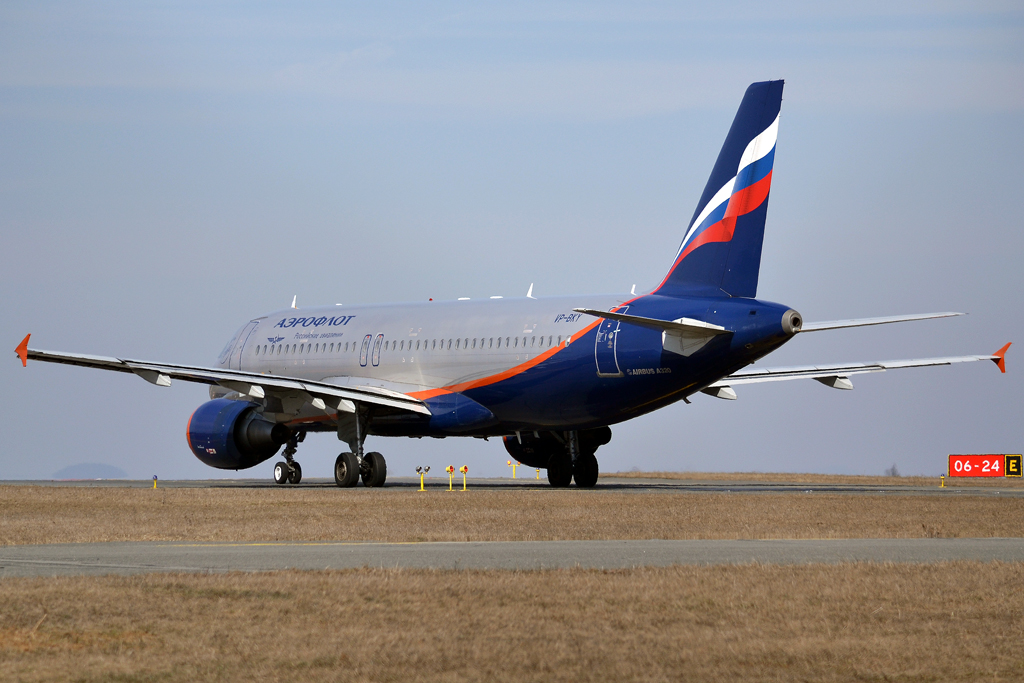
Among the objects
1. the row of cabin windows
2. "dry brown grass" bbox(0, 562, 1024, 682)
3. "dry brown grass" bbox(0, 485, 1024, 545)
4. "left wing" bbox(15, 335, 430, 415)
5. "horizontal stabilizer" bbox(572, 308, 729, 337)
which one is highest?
the row of cabin windows

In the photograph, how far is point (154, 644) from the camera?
9844 mm

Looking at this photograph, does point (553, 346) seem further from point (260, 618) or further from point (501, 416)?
point (260, 618)

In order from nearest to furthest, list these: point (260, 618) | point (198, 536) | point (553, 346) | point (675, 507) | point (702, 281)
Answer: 1. point (260, 618)
2. point (198, 536)
3. point (675, 507)
4. point (702, 281)
5. point (553, 346)

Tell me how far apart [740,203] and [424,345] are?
1155 cm

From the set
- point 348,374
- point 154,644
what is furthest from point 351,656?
point 348,374

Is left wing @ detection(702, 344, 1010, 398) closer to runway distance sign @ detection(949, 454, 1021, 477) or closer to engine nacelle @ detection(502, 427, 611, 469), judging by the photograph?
engine nacelle @ detection(502, 427, 611, 469)

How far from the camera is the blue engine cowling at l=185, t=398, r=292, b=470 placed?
134 ft

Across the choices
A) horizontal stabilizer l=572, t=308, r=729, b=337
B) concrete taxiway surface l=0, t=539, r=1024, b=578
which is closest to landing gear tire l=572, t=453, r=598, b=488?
horizontal stabilizer l=572, t=308, r=729, b=337

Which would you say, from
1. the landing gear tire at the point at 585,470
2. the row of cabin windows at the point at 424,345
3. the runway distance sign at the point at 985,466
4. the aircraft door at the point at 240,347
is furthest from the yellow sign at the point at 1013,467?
the aircraft door at the point at 240,347

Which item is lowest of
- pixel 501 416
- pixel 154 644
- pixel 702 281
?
pixel 154 644

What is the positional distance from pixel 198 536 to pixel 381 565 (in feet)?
21.4

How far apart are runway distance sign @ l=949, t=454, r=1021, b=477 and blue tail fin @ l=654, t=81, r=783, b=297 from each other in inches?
1052

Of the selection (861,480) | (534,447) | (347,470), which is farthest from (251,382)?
(861,480)

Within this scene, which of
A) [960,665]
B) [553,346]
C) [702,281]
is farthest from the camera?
[553,346]
